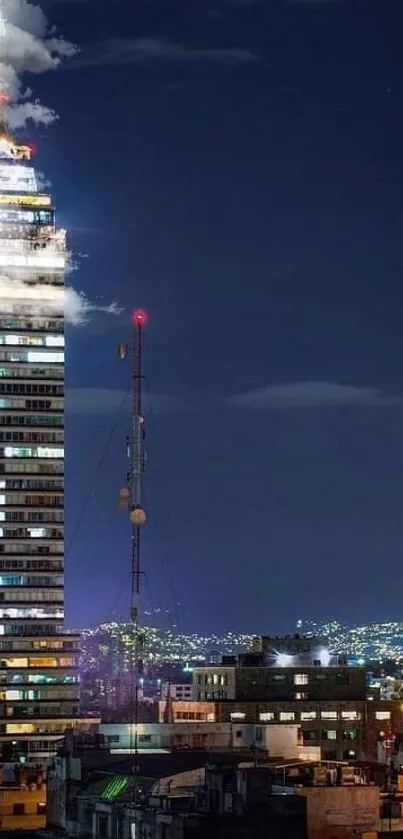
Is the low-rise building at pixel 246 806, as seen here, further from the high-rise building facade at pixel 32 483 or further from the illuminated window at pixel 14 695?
the illuminated window at pixel 14 695

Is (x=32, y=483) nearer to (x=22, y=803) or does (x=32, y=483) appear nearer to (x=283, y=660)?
(x=283, y=660)

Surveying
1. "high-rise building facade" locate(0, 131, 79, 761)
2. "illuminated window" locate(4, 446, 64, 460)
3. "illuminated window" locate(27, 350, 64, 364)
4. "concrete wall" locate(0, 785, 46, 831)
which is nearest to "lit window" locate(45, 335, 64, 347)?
"high-rise building facade" locate(0, 131, 79, 761)

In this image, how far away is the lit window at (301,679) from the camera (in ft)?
308

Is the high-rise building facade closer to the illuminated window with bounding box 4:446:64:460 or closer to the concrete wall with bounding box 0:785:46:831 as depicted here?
the illuminated window with bounding box 4:446:64:460

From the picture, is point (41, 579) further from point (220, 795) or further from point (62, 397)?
point (220, 795)

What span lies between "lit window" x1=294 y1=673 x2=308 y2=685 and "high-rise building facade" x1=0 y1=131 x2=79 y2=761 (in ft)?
47.7

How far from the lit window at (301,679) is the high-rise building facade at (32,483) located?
1455cm

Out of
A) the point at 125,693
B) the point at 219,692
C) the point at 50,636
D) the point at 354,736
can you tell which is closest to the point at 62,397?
the point at 50,636

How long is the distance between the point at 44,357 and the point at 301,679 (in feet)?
87.8

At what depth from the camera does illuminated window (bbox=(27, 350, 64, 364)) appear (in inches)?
4124

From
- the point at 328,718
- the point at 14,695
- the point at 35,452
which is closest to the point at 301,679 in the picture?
the point at 328,718

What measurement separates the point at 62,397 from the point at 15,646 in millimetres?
15901

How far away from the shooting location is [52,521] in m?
104

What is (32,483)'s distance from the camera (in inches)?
4085
